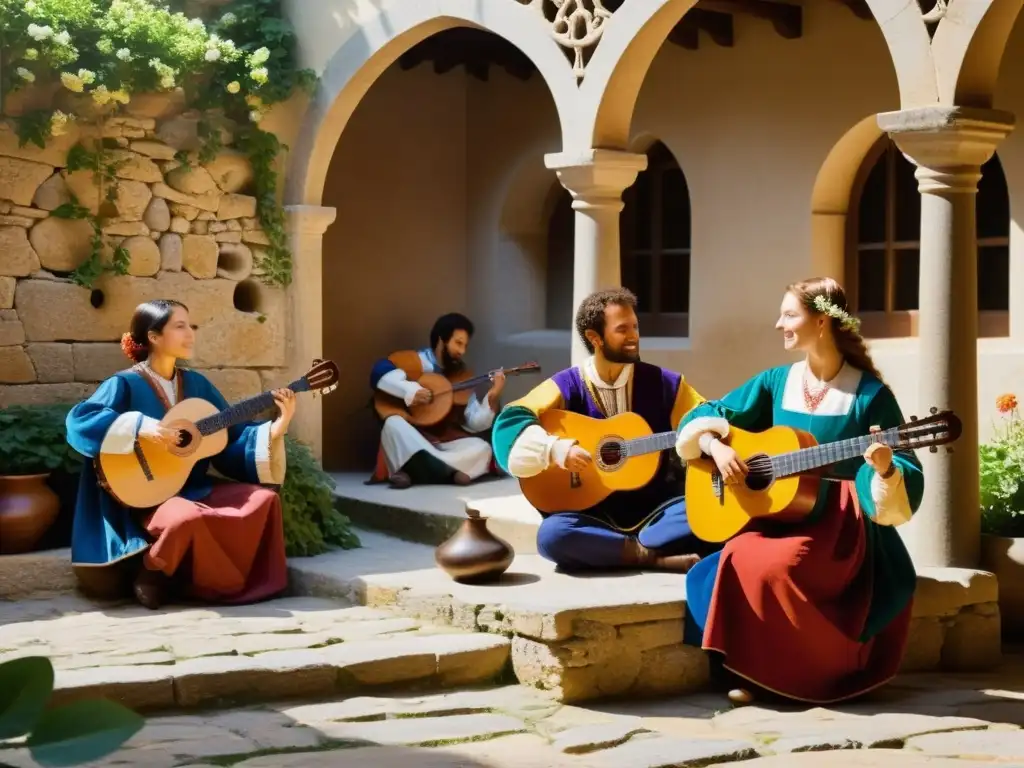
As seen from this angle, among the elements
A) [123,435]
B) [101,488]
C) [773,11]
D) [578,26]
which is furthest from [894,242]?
[101,488]

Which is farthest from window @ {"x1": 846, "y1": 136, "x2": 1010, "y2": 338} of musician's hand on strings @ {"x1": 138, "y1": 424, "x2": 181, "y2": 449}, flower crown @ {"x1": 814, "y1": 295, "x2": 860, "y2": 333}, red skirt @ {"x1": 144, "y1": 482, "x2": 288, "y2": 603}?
musician's hand on strings @ {"x1": 138, "y1": 424, "x2": 181, "y2": 449}

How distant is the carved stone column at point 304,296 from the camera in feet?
28.3

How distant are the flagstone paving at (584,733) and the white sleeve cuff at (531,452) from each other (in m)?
0.88

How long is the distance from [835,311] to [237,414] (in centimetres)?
268

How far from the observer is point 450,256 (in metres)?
10.8

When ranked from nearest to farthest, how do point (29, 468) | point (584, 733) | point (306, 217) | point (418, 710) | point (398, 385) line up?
point (584, 733)
point (418, 710)
point (29, 468)
point (306, 217)
point (398, 385)

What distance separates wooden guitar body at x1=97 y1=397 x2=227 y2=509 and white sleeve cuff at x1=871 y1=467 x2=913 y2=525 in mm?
3044

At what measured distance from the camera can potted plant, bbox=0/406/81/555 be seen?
21.1 ft

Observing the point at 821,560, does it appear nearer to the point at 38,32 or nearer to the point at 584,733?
the point at 584,733

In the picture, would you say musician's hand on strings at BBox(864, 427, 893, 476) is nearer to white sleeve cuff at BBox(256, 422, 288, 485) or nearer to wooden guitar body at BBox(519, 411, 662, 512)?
wooden guitar body at BBox(519, 411, 662, 512)

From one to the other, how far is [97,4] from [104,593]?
3.56 meters

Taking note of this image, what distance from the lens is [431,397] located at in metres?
9.17

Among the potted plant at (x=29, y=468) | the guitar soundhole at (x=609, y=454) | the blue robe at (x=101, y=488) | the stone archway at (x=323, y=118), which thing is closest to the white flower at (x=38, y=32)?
the stone archway at (x=323, y=118)

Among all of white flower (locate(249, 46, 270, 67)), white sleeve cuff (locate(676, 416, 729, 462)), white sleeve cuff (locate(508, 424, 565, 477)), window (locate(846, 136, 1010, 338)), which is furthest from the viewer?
white flower (locate(249, 46, 270, 67))
